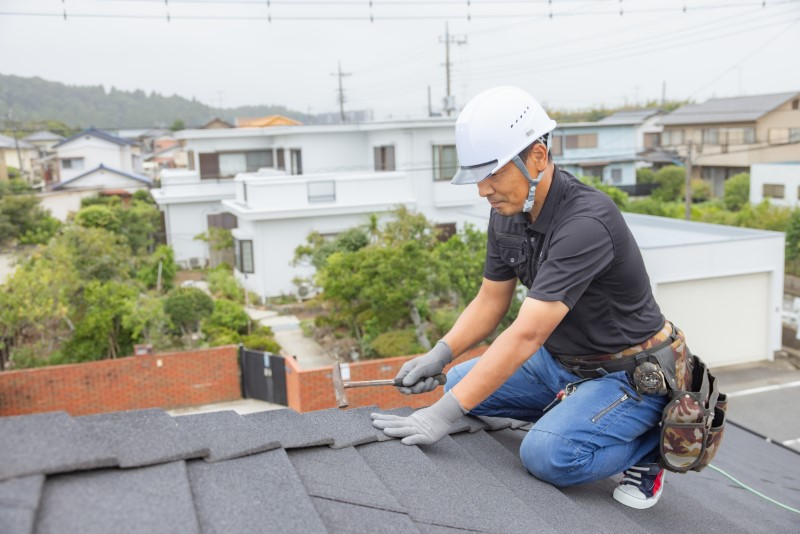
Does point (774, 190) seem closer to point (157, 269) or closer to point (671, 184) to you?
point (671, 184)

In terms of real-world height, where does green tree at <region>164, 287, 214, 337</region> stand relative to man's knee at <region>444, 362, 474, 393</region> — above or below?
below

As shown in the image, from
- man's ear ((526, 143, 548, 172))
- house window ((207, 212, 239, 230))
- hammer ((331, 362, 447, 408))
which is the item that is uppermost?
man's ear ((526, 143, 548, 172))

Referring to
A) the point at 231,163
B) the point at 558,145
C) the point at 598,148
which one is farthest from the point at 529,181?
the point at 598,148

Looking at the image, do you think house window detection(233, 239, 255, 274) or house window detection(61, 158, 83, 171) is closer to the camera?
house window detection(233, 239, 255, 274)

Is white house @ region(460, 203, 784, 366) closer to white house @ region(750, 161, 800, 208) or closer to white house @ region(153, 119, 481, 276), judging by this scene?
white house @ region(153, 119, 481, 276)

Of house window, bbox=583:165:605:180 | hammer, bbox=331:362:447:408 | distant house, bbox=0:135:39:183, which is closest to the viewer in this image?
hammer, bbox=331:362:447:408

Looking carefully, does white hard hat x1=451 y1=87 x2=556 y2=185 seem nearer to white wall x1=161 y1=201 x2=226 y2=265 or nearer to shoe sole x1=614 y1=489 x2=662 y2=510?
shoe sole x1=614 y1=489 x2=662 y2=510

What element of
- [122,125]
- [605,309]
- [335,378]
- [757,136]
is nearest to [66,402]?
[335,378]

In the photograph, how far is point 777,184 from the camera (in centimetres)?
2636

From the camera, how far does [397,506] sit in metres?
1.79

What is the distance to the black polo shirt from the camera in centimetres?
236

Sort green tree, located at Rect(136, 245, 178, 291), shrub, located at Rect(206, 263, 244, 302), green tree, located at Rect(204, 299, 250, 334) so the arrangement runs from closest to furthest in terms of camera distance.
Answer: green tree, located at Rect(204, 299, 250, 334)
shrub, located at Rect(206, 263, 244, 302)
green tree, located at Rect(136, 245, 178, 291)

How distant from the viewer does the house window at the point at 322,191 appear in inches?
725

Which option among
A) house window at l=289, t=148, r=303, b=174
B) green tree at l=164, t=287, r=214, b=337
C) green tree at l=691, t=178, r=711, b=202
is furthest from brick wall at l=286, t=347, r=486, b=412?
green tree at l=691, t=178, r=711, b=202
